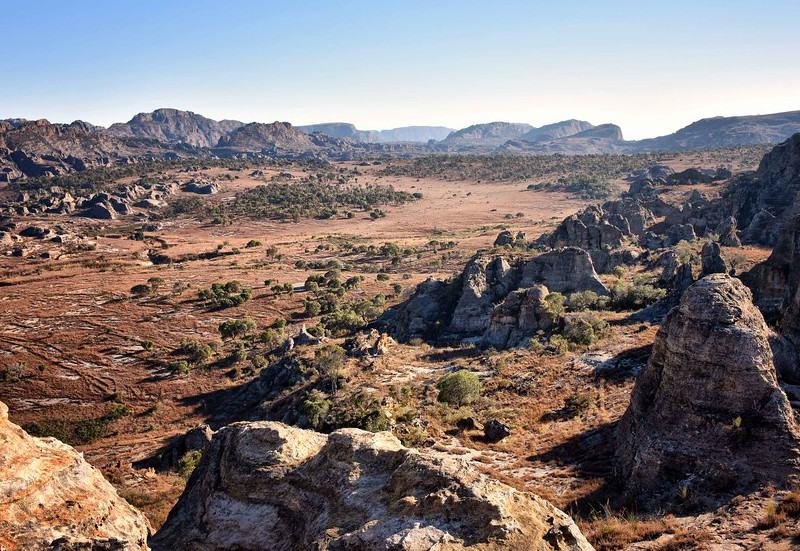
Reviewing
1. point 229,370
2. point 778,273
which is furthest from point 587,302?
point 229,370

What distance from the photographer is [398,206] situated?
143250 mm

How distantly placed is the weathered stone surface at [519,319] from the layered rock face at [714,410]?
731 inches

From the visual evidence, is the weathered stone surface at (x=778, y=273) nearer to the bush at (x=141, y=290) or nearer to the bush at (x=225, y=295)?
the bush at (x=225, y=295)

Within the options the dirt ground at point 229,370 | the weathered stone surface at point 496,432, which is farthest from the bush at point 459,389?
the weathered stone surface at point 496,432

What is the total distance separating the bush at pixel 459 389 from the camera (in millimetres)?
23156

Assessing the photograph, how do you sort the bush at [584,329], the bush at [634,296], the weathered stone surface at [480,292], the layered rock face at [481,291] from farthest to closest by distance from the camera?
the layered rock face at [481,291]
the weathered stone surface at [480,292]
the bush at [634,296]
the bush at [584,329]

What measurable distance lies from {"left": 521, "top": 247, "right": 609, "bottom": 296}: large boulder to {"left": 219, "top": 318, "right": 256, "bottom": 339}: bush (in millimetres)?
27602

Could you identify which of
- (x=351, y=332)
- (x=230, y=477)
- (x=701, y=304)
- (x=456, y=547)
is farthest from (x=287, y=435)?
(x=351, y=332)

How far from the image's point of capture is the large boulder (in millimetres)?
40812

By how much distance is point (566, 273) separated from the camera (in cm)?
4138

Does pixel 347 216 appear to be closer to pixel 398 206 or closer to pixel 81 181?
pixel 398 206

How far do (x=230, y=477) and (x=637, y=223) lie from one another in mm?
72078

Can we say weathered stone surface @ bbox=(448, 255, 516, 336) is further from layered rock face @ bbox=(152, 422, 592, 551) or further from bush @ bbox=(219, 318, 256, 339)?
layered rock face @ bbox=(152, 422, 592, 551)

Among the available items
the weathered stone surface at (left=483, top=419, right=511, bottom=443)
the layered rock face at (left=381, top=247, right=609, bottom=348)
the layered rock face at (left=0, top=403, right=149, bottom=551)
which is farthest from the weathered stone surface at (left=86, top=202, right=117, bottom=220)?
the layered rock face at (left=0, top=403, right=149, bottom=551)
